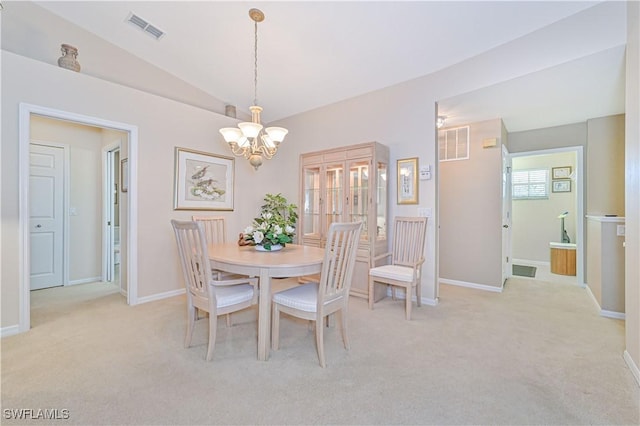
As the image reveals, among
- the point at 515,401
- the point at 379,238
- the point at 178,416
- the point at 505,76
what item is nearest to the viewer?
the point at 178,416

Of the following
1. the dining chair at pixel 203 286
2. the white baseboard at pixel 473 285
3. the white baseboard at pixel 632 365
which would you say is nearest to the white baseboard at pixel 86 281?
the dining chair at pixel 203 286

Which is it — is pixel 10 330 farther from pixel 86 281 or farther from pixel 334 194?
pixel 334 194

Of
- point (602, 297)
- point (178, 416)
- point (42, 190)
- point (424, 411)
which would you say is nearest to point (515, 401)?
point (424, 411)

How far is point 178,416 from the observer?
1.53 metres

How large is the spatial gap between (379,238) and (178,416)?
2631 millimetres

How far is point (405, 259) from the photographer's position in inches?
136

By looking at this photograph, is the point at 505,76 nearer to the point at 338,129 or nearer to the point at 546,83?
the point at 546,83

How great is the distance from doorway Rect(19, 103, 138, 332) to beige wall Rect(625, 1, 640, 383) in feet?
14.8

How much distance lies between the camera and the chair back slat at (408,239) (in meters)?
3.32

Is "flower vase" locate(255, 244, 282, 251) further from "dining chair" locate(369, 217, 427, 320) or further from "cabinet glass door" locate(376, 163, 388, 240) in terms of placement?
"cabinet glass door" locate(376, 163, 388, 240)

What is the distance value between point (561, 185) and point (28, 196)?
27.0ft

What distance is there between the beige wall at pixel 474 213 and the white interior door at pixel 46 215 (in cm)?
555

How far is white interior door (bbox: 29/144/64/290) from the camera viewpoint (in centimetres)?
375

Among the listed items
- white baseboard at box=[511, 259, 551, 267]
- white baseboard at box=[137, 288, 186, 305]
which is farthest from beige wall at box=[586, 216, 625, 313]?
white baseboard at box=[137, 288, 186, 305]
